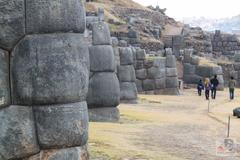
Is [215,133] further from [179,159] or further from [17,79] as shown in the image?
[17,79]

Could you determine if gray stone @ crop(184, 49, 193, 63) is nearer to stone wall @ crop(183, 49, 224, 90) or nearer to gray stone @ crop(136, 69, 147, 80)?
stone wall @ crop(183, 49, 224, 90)

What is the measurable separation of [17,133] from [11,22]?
1.08 metres

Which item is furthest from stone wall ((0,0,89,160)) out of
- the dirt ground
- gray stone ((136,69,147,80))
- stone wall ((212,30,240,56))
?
stone wall ((212,30,240,56))

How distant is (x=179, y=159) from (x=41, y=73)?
→ 4.67m

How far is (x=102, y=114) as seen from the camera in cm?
1501

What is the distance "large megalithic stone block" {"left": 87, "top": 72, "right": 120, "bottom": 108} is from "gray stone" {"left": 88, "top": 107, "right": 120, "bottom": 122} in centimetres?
13

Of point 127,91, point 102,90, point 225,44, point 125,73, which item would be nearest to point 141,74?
point 127,91

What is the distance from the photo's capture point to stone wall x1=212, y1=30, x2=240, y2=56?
53.7 m

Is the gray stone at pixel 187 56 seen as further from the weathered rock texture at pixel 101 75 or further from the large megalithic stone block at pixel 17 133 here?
the large megalithic stone block at pixel 17 133

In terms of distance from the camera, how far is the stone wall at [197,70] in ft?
123

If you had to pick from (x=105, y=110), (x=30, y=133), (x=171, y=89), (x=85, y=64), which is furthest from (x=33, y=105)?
(x=171, y=89)

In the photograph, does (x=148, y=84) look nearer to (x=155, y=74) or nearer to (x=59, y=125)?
(x=155, y=74)

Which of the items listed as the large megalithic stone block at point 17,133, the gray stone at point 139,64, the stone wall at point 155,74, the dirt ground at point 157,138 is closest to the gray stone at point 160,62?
the stone wall at point 155,74

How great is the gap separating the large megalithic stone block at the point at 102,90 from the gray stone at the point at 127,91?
24.7ft
